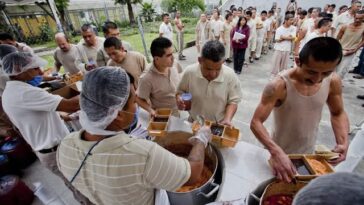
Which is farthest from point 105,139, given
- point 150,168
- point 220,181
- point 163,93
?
point 163,93

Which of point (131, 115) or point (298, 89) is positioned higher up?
point (131, 115)

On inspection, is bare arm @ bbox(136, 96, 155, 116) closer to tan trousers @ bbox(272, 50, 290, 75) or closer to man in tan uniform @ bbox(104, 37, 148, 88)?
man in tan uniform @ bbox(104, 37, 148, 88)

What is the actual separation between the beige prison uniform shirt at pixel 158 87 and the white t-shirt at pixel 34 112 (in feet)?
3.07

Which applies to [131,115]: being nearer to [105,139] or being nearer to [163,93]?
[105,139]

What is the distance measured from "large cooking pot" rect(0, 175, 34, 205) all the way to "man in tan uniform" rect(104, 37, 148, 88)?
2.04 m

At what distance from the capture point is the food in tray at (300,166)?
1.34 m

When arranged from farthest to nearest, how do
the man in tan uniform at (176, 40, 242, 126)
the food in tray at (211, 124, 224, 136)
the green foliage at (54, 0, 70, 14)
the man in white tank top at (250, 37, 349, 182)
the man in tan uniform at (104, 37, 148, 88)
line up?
the green foliage at (54, 0, 70, 14) → the man in tan uniform at (104, 37, 148, 88) → the man in tan uniform at (176, 40, 242, 126) → the food in tray at (211, 124, 224, 136) → the man in white tank top at (250, 37, 349, 182)

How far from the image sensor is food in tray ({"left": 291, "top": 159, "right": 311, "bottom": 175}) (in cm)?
134

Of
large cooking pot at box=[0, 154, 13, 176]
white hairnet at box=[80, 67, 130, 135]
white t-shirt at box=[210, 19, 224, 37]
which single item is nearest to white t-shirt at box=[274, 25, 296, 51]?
white t-shirt at box=[210, 19, 224, 37]

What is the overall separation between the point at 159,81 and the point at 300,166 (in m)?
1.78

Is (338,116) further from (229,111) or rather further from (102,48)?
(102,48)

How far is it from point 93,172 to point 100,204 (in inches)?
10.4

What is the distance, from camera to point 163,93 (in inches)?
104

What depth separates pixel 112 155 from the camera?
40.3 inches
